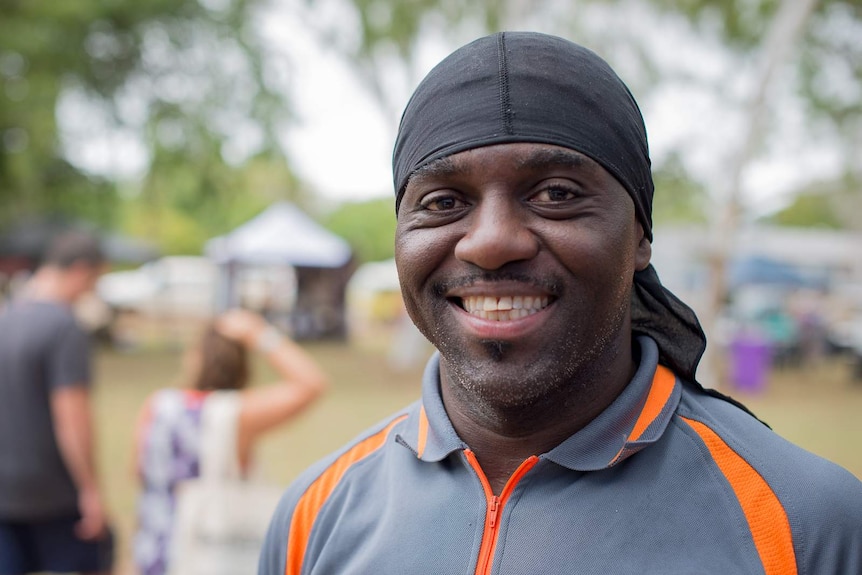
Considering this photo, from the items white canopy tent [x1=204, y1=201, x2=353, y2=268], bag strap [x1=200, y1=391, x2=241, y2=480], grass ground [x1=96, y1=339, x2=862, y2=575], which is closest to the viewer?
bag strap [x1=200, y1=391, x2=241, y2=480]

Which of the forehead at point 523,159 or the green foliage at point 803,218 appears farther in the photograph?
the green foliage at point 803,218

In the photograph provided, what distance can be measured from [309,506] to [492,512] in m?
0.43

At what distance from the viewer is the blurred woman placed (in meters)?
3.76

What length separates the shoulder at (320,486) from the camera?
1.80 metres

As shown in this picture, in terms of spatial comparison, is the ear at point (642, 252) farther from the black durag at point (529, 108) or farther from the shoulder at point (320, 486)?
the shoulder at point (320, 486)

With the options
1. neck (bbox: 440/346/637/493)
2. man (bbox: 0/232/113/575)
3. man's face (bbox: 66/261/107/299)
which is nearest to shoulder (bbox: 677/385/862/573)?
neck (bbox: 440/346/637/493)

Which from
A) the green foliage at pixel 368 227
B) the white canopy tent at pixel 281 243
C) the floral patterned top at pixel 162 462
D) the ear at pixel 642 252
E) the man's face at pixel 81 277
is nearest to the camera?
the ear at pixel 642 252

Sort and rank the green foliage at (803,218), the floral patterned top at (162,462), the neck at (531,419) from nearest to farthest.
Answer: the neck at (531,419) < the floral patterned top at (162,462) < the green foliage at (803,218)

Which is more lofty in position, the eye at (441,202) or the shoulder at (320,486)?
the eye at (441,202)

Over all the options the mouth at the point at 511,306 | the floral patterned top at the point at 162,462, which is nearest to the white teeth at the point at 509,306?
the mouth at the point at 511,306

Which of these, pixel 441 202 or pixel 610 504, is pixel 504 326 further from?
pixel 610 504

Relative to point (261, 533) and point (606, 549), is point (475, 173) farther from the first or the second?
point (261, 533)

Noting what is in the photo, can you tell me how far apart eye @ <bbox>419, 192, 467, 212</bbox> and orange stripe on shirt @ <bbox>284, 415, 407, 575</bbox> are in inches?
23.1

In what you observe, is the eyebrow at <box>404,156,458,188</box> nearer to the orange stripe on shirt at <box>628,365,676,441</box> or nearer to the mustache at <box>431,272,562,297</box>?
the mustache at <box>431,272,562,297</box>
